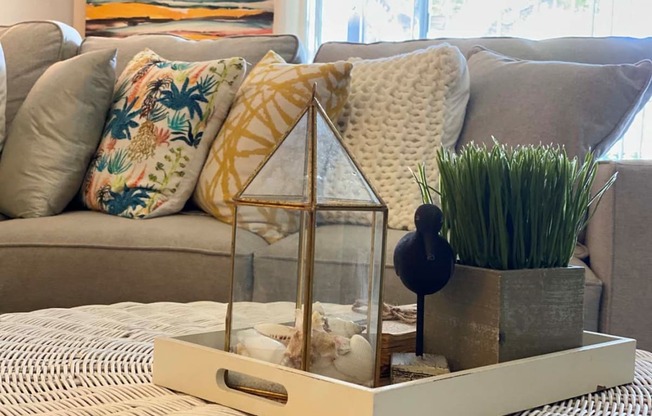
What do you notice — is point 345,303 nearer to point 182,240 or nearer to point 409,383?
point 409,383

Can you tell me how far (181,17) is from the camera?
11.3 feet

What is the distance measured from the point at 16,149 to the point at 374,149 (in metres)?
0.99

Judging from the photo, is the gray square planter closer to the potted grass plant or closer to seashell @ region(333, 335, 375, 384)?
the potted grass plant

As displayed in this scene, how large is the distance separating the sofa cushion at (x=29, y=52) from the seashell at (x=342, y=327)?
197 cm

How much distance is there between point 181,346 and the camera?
78 cm

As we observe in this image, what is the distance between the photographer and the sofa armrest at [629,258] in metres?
1.52

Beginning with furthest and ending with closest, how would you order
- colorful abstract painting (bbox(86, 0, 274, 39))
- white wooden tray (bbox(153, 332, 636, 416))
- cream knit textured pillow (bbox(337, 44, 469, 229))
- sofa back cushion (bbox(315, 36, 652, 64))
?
1. colorful abstract painting (bbox(86, 0, 274, 39))
2. sofa back cushion (bbox(315, 36, 652, 64))
3. cream knit textured pillow (bbox(337, 44, 469, 229))
4. white wooden tray (bbox(153, 332, 636, 416))

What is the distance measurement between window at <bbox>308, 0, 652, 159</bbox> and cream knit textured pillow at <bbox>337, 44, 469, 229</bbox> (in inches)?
41.5

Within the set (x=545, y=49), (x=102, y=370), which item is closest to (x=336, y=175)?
(x=102, y=370)

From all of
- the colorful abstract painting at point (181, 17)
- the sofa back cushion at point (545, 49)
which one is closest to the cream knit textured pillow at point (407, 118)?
the sofa back cushion at point (545, 49)

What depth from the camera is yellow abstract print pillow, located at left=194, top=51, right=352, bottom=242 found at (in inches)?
79.3

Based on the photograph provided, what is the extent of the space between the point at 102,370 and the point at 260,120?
50.0 inches

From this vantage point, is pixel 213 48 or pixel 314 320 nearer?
pixel 314 320

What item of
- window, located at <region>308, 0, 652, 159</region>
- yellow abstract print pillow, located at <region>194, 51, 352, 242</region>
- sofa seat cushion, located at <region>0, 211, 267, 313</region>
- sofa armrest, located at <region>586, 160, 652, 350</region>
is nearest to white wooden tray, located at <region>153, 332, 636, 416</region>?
sofa armrest, located at <region>586, 160, 652, 350</region>
